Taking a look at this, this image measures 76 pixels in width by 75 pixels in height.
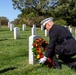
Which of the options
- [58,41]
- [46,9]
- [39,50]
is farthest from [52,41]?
[46,9]

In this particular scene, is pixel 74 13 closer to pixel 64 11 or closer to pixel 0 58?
pixel 64 11

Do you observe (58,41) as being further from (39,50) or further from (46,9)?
(46,9)

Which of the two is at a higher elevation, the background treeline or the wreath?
the background treeline

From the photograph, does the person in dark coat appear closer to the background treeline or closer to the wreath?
the wreath

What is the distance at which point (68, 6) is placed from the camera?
150 feet

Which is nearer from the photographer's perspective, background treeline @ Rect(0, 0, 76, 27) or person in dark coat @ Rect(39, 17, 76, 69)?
person in dark coat @ Rect(39, 17, 76, 69)

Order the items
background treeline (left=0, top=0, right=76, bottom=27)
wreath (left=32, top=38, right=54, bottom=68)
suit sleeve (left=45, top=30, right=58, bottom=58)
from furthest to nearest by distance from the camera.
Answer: background treeline (left=0, top=0, right=76, bottom=27), wreath (left=32, top=38, right=54, bottom=68), suit sleeve (left=45, top=30, right=58, bottom=58)

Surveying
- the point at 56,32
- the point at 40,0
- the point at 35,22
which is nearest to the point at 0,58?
the point at 56,32

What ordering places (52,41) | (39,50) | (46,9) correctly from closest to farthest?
(52,41) < (39,50) < (46,9)

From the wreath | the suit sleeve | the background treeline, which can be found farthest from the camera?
the background treeline

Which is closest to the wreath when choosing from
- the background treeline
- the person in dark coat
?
the person in dark coat

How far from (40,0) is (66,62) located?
3774 cm

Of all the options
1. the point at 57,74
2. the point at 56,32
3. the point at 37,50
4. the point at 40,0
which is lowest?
the point at 57,74

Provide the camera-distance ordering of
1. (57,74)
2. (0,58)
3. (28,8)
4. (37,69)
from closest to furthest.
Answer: (57,74) < (37,69) < (0,58) < (28,8)
